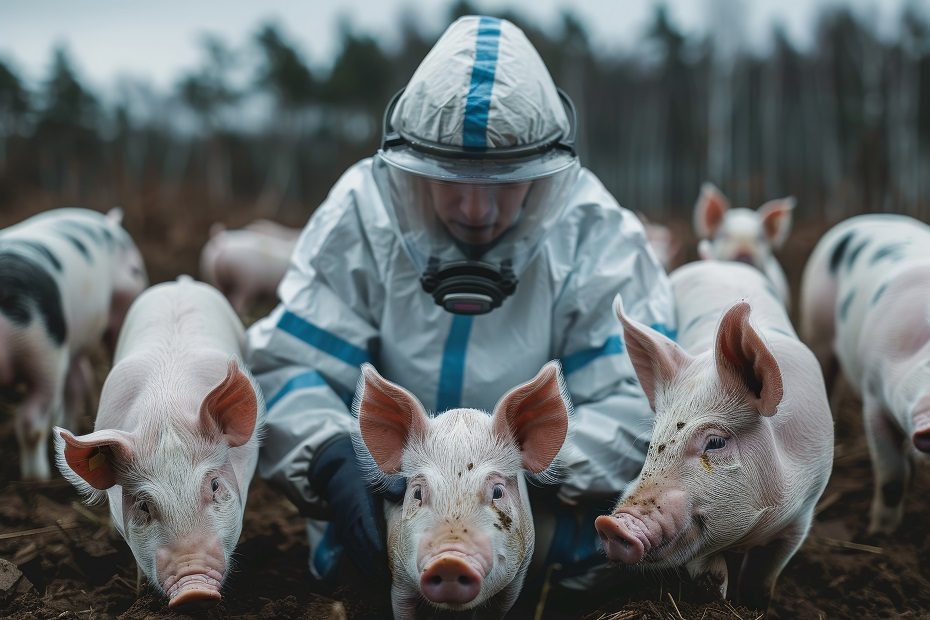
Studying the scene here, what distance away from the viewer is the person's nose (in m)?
3.07

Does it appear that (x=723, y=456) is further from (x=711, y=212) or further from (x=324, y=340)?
(x=711, y=212)

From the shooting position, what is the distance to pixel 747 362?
2.62 metres

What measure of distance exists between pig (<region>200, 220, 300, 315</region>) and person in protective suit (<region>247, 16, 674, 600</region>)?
5.42 metres

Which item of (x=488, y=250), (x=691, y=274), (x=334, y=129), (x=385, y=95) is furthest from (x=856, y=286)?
(x=334, y=129)

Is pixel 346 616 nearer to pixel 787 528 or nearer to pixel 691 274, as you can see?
pixel 787 528

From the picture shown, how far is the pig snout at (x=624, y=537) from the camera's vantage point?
2396 mm

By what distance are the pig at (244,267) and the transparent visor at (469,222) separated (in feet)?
18.7

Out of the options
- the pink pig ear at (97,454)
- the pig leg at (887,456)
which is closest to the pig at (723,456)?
the pig leg at (887,456)

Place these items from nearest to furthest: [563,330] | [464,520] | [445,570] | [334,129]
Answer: [445,570] → [464,520] → [563,330] → [334,129]

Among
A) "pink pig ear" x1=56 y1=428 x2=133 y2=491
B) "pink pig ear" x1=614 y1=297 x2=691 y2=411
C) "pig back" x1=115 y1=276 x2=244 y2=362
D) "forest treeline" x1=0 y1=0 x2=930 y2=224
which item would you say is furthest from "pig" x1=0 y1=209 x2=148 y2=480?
"forest treeline" x1=0 y1=0 x2=930 y2=224

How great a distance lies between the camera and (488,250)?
3244 millimetres

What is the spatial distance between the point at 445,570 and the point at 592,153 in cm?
2722

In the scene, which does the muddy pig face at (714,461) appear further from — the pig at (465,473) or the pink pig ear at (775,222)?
the pink pig ear at (775,222)

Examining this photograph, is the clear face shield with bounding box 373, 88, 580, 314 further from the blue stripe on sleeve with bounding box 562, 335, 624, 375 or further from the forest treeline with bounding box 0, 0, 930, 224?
the forest treeline with bounding box 0, 0, 930, 224
